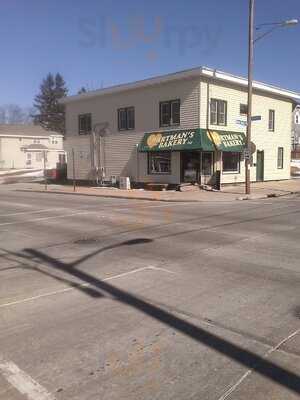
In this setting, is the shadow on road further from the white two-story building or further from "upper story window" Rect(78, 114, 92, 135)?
"upper story window" Rect(78, 114, 92, 135)

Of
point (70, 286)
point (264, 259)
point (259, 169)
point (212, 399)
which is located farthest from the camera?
point (259, 169)

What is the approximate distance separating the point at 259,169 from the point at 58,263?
25.1 meters

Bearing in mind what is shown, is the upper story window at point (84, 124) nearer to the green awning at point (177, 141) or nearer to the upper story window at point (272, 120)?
the green awning at point (177, 141)

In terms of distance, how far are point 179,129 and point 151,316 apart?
21.4 metres

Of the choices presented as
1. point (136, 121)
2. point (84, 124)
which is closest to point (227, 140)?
point (136, 121)

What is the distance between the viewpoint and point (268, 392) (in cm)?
368

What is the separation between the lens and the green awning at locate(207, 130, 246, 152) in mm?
25484

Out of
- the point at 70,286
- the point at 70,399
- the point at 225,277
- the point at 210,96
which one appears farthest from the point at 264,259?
the point at 210,96

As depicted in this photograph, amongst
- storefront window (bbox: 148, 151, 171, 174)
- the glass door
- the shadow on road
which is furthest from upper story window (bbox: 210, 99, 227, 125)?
the shadow on road

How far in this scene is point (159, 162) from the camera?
90.6 ft

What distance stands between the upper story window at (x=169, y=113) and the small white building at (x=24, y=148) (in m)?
34.1

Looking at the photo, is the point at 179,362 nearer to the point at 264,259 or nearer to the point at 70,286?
the point at 70,286

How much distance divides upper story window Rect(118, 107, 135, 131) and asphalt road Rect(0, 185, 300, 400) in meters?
19.0

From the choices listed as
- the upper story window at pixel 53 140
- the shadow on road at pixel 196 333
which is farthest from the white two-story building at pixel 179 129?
the upper story window at pixel 53 140
